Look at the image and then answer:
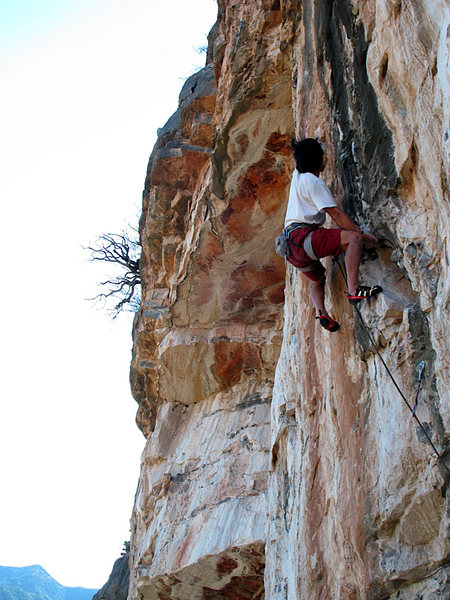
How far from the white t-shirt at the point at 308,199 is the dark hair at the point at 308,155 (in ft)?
0.23

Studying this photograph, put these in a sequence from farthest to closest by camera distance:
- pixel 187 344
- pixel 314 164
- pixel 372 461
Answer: pixel 187 344, pixel 314 164, pixel 372 461

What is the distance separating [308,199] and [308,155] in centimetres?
36

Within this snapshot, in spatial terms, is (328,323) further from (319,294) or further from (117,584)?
(117,584)

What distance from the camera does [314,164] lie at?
4559mm

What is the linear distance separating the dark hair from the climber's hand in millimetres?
776

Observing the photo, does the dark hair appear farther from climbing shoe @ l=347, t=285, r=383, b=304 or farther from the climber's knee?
climbing shoe @ l=347, t=285, r=383, b=304

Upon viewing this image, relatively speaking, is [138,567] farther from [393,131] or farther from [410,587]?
[393,131]

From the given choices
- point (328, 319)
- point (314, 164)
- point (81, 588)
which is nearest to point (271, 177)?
point (314, 164)

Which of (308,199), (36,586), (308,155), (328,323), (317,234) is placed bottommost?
(36,586)

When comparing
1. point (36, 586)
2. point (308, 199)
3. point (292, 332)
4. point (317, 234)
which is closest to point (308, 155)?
point (308, 199)

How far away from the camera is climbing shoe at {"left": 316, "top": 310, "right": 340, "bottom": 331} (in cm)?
423

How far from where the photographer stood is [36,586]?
3450 centimetres

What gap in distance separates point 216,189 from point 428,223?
14.6 feet

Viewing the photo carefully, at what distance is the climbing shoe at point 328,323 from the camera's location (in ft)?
13.9
